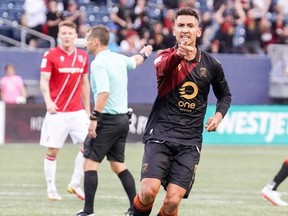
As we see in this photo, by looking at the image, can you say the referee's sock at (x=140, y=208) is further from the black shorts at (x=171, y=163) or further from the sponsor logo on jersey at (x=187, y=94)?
the sponsor logo on jersey at (x=187, y=94)

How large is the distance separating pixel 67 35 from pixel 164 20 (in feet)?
46.7

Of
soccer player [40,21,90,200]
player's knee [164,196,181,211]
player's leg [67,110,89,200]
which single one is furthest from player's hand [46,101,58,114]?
player's knee [164,196,181,211]

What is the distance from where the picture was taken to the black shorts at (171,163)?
8438 mm

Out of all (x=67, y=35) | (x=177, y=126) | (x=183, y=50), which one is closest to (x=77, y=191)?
(x=67, y=35)

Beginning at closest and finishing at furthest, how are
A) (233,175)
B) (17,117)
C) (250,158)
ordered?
1. (233,175)
2. (250,158)
3. (17,117)

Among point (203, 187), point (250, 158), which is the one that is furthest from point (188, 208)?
point (250, 158)

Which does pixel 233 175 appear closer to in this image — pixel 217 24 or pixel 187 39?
pixel 187 39

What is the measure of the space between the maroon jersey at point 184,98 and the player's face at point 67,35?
3.74 m

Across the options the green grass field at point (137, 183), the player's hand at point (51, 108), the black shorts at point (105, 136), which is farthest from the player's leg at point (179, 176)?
the player's hand at point (51, 108)

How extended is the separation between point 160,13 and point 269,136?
5.46 meters

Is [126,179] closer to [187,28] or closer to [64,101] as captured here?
[64,101]

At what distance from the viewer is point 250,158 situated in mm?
20109

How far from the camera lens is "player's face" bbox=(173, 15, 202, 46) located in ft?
26.9

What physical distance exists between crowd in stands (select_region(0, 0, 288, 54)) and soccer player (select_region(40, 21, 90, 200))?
38.1 ft
